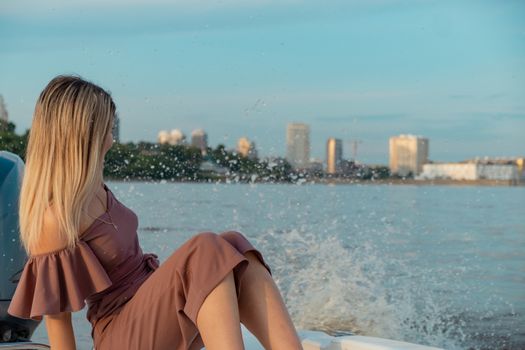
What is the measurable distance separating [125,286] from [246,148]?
309 inches

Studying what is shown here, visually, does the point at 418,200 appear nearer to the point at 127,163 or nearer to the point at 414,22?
the point at 414,22

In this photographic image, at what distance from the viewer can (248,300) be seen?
5.31 ft

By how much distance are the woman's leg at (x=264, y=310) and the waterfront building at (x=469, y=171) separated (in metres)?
15.3

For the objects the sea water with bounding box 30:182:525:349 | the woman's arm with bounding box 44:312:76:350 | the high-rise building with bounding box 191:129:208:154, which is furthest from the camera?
the high-rise building with bounding box 191:129:208:154

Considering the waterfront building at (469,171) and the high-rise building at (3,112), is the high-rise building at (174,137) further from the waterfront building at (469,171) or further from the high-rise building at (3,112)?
the waterfront building at (469,171)

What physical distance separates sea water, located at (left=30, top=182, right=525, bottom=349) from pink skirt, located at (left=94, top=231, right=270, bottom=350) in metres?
0.51

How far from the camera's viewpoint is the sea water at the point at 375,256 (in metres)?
4.93

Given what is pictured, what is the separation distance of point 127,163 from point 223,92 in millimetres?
4483

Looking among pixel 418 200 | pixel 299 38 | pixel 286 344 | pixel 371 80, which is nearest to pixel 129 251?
pixel 286 344

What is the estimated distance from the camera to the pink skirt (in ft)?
5.08

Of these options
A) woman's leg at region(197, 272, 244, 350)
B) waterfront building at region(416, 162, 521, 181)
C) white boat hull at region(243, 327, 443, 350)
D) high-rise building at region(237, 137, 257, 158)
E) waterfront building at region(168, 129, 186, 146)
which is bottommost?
waterfront building at region(416, 162, 521, 181)

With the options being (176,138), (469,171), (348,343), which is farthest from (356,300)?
(469,171)

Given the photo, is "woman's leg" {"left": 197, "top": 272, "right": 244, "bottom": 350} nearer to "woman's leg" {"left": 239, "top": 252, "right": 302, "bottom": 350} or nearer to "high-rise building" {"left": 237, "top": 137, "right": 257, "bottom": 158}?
"woman's leg" {"left": 239, "top": 252, "right": 302, "bottom": 350}

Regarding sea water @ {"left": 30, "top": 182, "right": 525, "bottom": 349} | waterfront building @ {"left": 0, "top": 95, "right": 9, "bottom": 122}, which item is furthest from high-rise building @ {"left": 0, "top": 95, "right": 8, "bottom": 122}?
sea water @ {"left": 30, "top": 182, "right": 525, "bottom": 349}
